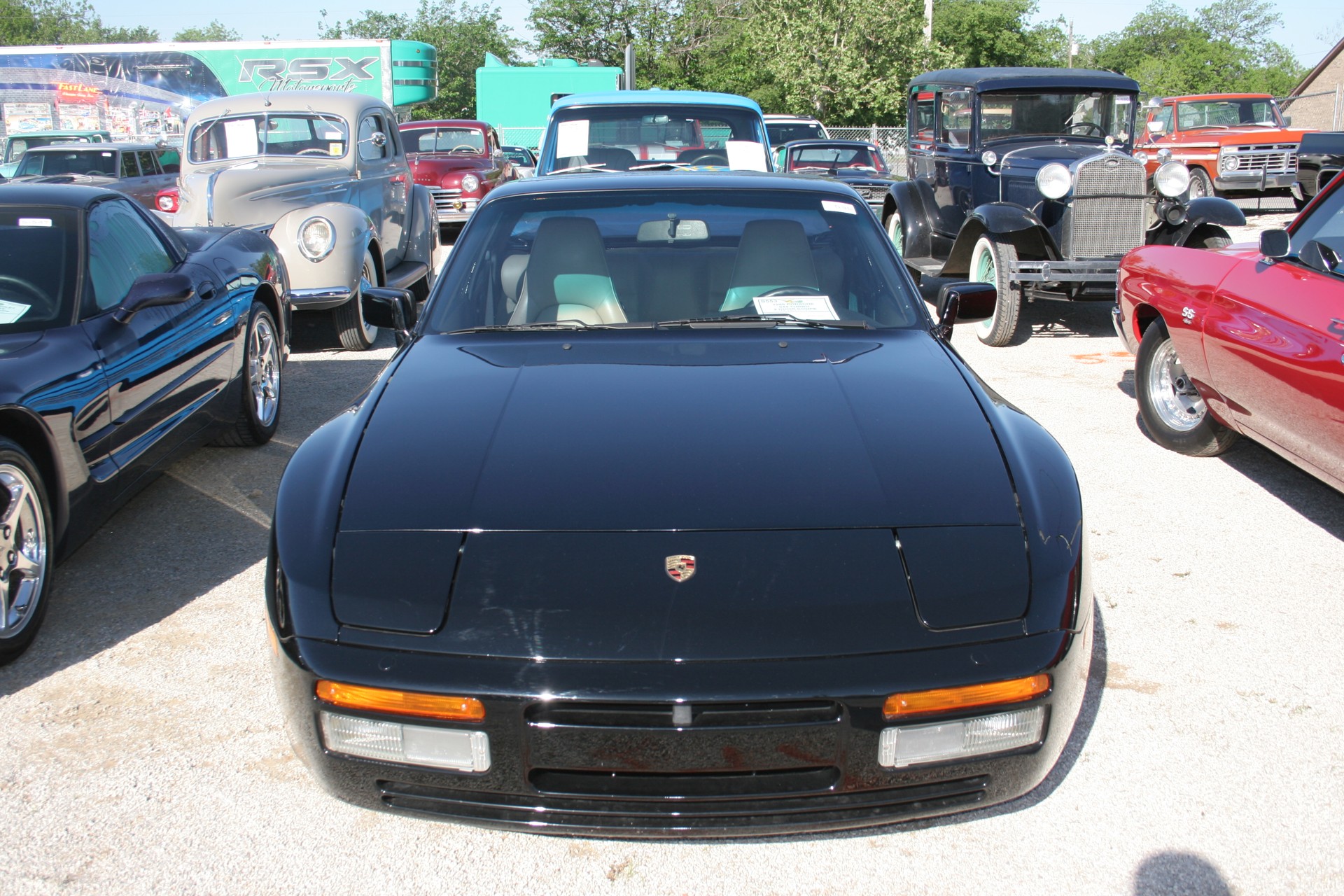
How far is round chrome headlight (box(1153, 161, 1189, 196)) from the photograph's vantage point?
322 inches

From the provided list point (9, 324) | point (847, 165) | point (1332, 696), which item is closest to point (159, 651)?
point (9, 324)

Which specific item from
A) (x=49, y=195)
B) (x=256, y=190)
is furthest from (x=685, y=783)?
(x=256, y=190)

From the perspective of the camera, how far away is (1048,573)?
209cm

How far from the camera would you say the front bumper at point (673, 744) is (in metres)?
1.86

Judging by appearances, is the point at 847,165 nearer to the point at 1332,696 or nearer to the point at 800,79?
the point at 1332,696

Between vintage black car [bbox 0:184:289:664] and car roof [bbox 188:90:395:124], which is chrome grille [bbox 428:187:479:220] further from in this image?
vintage black car [bbox 0:184:289:664]

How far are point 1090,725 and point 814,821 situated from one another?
1221mm

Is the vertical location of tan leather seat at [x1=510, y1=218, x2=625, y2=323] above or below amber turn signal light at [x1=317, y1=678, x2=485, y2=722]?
above

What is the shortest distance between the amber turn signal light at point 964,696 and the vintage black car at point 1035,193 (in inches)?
248

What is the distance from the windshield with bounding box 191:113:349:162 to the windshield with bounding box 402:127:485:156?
26.3ft

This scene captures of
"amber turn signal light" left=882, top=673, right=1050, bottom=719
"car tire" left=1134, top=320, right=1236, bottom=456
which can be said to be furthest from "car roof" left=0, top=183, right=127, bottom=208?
"car tire" left=1134, top=320, right=1236, bottom=456

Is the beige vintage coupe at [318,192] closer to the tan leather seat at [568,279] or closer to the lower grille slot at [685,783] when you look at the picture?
the tan leather seat at [568,279]

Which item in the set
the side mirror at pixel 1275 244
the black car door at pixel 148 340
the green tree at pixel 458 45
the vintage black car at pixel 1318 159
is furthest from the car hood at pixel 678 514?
the green tree at pixel 458 45

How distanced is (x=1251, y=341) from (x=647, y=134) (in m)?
4.87
